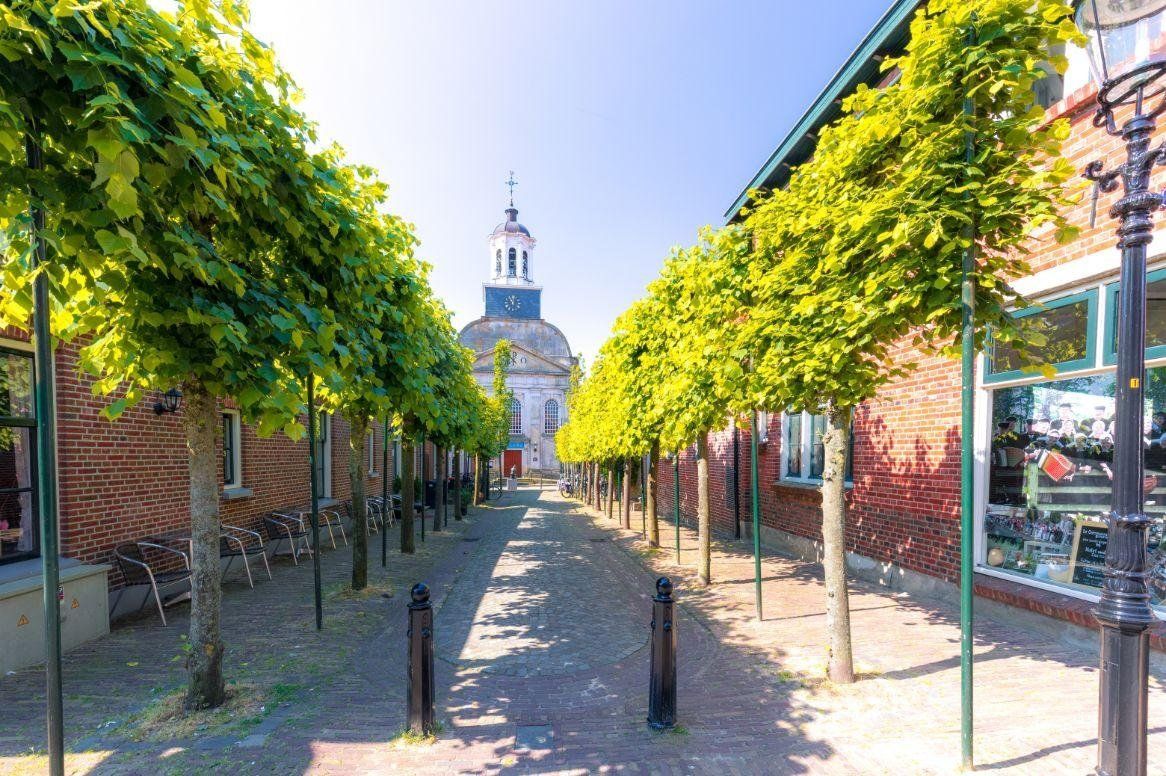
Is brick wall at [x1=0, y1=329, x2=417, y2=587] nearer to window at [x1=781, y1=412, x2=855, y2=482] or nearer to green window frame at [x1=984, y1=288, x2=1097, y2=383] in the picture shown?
green window frame at [x1=984, y1=288, x2=1097, y2=383]

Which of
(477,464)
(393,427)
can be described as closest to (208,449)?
(393,427)

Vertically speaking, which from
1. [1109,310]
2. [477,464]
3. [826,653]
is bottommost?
[477,464]

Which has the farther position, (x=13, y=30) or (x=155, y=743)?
(x=155, y=743)

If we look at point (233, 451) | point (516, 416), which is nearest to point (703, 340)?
point (233, 451)

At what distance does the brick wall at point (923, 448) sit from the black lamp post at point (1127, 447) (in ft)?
8.74

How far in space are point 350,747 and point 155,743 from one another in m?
1.22

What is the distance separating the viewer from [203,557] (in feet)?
12.5

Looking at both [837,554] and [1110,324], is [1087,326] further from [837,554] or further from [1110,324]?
[837,554]

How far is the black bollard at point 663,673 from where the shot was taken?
142 inches

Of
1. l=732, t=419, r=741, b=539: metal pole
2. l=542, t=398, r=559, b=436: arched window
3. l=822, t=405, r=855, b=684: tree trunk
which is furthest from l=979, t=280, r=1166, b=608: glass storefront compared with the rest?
l=542, t=398, r=559, b=436: arched window

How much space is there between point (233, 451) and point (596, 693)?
7.56 metres

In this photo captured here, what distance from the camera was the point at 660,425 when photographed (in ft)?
27.1

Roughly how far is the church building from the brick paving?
149 feet

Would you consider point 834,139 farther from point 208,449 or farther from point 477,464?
point 477,464
